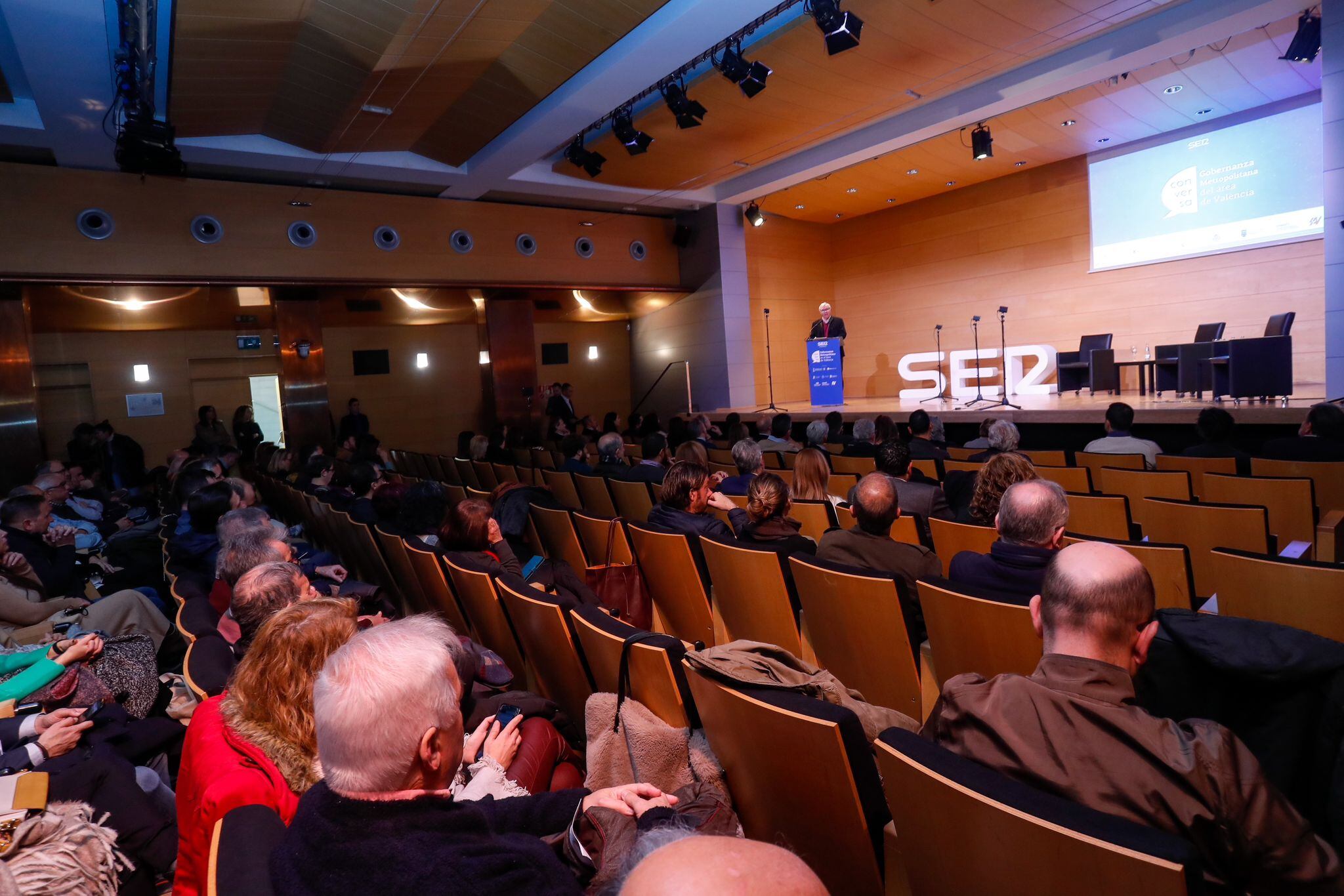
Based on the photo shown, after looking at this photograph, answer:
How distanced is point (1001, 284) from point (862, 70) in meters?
6.39

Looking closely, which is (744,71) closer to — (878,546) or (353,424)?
(878,546)

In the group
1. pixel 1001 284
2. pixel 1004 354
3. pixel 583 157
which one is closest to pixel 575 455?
pixel 583 157

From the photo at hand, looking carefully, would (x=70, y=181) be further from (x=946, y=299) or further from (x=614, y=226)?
(x=946, y=299)

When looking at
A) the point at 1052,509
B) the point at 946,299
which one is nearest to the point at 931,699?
the point at 1052,509

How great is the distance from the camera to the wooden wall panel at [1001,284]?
9.73 m

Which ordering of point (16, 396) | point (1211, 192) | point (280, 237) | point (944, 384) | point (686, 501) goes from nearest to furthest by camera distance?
point (686, 501) → point (16, 396) → point (280, 237) → point (1211, 192) → point (944, 384)

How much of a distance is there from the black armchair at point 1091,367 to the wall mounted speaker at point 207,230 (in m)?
11.4

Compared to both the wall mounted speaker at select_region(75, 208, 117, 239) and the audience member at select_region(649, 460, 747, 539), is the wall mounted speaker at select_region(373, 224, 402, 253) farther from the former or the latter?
the audience member at select_region(649, 460, 747, 539)

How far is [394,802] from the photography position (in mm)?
1079

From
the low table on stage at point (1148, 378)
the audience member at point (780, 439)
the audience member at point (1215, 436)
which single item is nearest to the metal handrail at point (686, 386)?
the audience member at point (780, 439)

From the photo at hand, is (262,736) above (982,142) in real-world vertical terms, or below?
below

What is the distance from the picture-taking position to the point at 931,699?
2.37 metres

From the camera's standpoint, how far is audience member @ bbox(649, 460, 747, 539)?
140 inches

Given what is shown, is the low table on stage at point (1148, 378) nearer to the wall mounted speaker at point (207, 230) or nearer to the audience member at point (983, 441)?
the audience member at point (983, 441)
